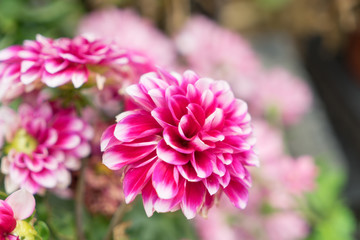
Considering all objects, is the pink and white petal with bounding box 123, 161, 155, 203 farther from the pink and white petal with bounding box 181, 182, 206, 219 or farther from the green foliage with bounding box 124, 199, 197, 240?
the green foliage with bounding box 124, 199, 197, 240

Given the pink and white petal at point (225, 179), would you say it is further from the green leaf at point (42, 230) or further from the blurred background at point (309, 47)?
the blurred background at point (309, 47)

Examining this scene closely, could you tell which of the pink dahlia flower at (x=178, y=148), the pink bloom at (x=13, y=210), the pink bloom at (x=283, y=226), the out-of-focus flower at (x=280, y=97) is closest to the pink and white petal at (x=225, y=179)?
the pink dahlia flower at (x=178, y=148)

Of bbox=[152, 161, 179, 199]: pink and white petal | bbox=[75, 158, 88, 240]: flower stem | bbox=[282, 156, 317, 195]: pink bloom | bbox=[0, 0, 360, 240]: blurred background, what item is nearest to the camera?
bbox=[152, 161, 179, 199]: pink and white petal

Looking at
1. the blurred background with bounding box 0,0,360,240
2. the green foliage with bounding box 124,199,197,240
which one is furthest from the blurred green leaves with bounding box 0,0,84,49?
the green foliage with bounding box 124,199,197,240

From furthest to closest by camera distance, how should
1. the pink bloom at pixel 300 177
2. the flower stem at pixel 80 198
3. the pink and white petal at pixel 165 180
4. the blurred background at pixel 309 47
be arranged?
the blurred background at pixel 309 47, the pink bloom at pixel 300 177, the flower stem at pixel 80 198, the pink and white petal at pixel 165 180

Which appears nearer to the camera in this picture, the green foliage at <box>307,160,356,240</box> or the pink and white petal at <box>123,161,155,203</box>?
the pink and white petal at <box>123,161,155,203</box>

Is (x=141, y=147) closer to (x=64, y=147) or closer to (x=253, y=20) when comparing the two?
(x=64, y=147)
